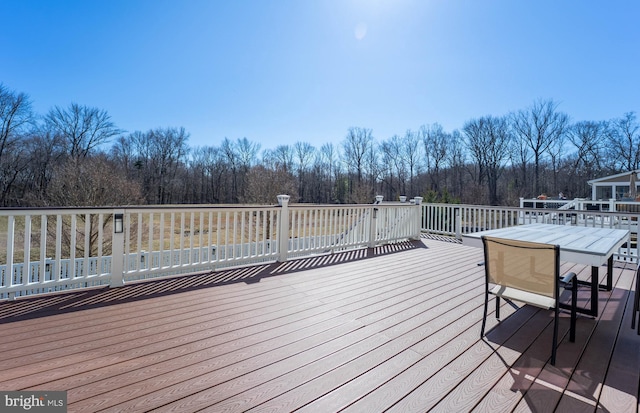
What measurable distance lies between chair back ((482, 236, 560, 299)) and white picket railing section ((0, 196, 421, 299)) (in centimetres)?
298

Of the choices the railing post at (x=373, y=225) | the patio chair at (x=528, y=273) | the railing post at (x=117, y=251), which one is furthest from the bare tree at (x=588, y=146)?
the railing post at (x=117, y=251)

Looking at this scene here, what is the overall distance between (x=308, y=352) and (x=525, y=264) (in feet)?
5.29

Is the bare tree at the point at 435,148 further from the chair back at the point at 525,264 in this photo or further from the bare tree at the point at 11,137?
Result: the bare tree at the point at 11,137

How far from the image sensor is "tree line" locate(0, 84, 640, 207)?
17534mm

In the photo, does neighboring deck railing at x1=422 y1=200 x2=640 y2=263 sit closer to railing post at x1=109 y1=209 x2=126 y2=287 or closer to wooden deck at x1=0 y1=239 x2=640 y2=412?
wooden deck at x1=0 y1=239 x2=640 y2=412

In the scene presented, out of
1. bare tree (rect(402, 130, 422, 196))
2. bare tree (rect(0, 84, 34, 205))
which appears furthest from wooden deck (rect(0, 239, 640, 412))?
bare tree (rect(402, 130, 422, 196))

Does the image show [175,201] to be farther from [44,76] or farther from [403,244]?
[403,244]

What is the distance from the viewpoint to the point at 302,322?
2393mm

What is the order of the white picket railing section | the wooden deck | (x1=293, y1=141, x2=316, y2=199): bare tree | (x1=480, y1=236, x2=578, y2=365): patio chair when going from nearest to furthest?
1. the wooden deck
2. (x1=480, y1=236, x2=578, y2=365): patio chair
3. the white picket railing section
4. (x1=293, y1=141, x2=316, y2=199): bare tree

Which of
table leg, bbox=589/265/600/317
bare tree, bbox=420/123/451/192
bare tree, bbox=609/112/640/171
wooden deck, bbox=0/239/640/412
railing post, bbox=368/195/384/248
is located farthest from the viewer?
bare tree, bbox=420/123/451/192

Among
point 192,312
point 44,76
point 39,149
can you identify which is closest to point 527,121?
point 192,312

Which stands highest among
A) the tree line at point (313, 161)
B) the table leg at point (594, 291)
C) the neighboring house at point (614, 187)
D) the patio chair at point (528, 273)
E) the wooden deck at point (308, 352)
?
the tree line at point (313, 161)

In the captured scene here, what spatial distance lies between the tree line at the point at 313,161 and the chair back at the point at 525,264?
12.2m

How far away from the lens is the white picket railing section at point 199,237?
2.86 m
